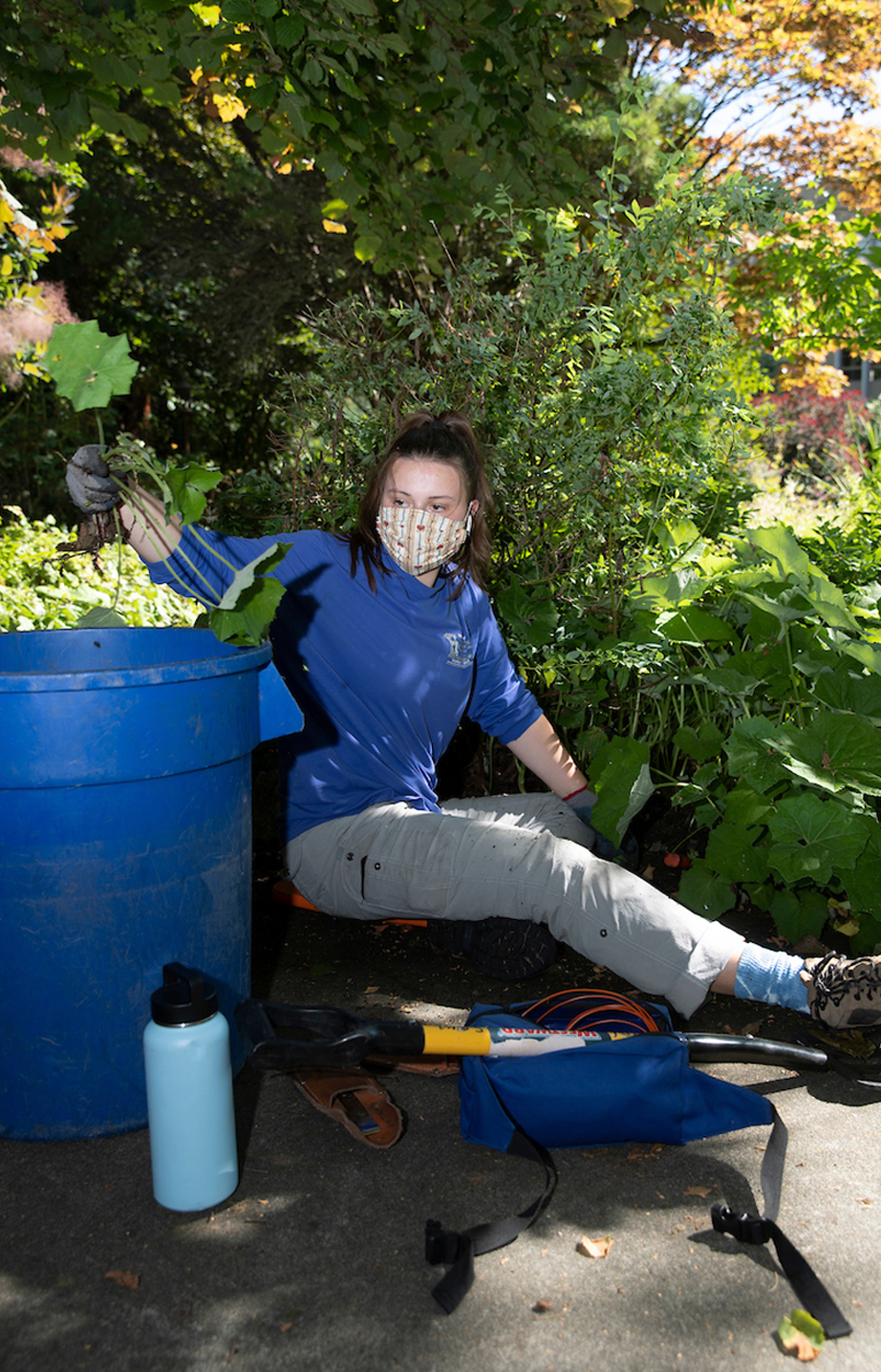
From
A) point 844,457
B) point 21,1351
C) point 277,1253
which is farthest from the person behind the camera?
point 844,457

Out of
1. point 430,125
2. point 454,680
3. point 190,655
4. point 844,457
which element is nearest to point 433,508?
point 454,680

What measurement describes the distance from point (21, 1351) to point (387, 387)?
2.83 m

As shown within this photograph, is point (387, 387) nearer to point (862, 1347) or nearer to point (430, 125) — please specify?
point (430, 125)

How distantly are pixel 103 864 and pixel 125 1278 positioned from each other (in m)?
0.61

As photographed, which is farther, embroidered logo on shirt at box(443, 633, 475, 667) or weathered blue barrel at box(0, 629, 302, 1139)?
embroidered logo on shirt at box(443, 633, 475, 667)

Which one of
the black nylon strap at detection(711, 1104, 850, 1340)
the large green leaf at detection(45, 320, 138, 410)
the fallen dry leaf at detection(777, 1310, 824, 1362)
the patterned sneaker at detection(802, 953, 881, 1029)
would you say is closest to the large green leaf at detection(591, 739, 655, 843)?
the patterned sneaker at detection(802, 953, 881, 1029)

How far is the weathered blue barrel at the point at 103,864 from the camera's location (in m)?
1.48

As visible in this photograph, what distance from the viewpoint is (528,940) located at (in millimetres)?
2186

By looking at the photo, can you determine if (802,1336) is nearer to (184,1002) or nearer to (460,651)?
(184,1002)

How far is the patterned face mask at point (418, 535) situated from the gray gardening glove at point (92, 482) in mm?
750

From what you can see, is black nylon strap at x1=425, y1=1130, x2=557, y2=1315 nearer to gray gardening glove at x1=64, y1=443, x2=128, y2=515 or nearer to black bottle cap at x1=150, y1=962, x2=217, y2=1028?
black bottle cap at x1=150, y1=962, x2=217, y2=1028

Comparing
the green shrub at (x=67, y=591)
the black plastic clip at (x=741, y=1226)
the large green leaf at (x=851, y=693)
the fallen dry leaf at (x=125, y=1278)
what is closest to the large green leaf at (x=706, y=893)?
the large green leaf at (x=851, y=693)

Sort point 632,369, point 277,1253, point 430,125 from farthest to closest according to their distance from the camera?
1. point 430,125
2. point 632,369
3. point 277,1253

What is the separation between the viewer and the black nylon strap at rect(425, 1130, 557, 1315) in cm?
132
